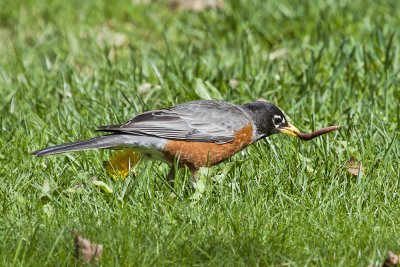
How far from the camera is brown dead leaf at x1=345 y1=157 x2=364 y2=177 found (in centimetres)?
485

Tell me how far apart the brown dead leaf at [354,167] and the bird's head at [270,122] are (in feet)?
1.34

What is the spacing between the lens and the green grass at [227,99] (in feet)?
12.8

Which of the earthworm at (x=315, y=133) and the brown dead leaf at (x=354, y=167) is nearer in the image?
the brown dead leaf at (x=354, y=167)

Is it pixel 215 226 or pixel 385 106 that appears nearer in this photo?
pixel 215 226

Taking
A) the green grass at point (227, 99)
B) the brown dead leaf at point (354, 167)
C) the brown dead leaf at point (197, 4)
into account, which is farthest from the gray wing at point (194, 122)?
the brown dead leaf at point (197, 4)

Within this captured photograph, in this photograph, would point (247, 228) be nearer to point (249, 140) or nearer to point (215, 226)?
point (215, 226)

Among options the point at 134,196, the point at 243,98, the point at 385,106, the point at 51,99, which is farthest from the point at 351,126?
the point at 51,99

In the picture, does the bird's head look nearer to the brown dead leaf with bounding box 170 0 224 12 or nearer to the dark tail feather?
the dark tail feather

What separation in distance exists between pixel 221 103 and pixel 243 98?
2.84ft

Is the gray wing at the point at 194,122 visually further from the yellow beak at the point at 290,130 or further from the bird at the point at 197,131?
the yellow beak at the point at 290,130

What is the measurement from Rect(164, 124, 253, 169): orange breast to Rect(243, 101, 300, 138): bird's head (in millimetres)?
132

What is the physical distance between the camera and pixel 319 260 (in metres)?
3.74

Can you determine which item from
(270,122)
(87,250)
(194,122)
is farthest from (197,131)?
(87,250)

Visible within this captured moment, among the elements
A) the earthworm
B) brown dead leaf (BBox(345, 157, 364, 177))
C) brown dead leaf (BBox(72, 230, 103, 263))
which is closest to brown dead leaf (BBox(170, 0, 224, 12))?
the earthworm
